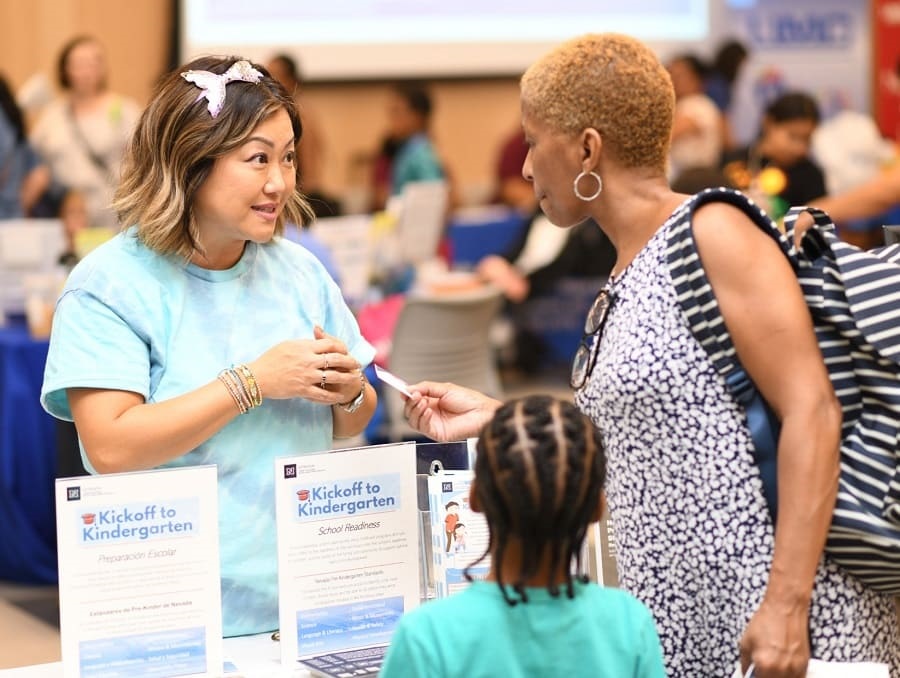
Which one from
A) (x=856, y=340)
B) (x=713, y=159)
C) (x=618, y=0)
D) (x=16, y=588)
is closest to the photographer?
(x=856, y=340)

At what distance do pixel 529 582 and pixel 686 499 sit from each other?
382 mm

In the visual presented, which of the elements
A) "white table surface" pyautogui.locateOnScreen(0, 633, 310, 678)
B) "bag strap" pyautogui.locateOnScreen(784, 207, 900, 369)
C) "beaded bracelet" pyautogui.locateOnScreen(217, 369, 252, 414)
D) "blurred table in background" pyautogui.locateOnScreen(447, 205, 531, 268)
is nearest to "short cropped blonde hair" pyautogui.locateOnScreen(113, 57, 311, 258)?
"beaded bracelet" pyautogui.locateOnScreen(217, 369, 252, 414)

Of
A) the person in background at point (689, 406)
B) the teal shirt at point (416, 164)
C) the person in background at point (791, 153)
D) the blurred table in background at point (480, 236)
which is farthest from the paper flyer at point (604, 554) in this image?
the teal shirt at point (416, 164)

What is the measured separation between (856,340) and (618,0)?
8844mm

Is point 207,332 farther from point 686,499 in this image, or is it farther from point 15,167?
point 15,167

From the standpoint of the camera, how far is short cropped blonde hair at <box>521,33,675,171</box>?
1.79 meters

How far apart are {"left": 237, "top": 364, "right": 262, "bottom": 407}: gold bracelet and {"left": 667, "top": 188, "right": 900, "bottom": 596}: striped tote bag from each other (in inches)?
23.4

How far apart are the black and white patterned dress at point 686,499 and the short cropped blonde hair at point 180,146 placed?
1.94ft

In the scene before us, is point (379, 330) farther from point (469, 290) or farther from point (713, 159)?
point (713, 159)

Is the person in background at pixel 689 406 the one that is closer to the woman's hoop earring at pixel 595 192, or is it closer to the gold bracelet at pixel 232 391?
the woman's hoop earring at pixel 595 192

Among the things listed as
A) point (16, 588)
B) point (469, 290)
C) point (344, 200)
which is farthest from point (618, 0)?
point (16, 588)

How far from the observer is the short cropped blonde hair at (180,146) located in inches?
76.2

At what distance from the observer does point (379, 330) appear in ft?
17.9

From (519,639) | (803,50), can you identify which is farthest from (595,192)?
(803,50)
